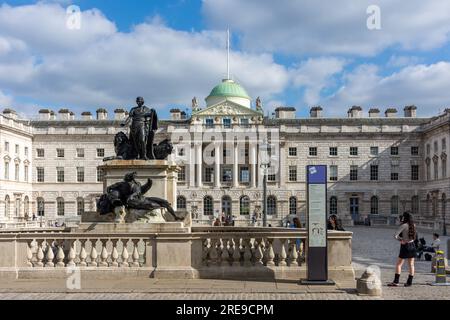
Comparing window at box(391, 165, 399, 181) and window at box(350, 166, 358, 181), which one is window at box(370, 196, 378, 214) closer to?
window at box(350, 166, 358, 181)

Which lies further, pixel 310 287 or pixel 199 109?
pixel 199 109

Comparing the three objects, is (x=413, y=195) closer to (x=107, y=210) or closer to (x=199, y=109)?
(x=199, y=109)

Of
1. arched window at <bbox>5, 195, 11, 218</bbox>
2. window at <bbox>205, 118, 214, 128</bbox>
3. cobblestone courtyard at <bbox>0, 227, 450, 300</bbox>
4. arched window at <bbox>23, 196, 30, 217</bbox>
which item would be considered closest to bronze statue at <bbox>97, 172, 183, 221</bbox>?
cobblestone courtyard at <bbox>0, 227, 450, 300</bbox>

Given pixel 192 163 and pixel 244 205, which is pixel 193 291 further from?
pixel 192 163

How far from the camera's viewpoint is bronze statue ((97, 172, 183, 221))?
13984 millimetres

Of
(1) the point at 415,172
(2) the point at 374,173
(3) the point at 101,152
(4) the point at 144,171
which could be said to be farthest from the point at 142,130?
(1) the point at 415,172

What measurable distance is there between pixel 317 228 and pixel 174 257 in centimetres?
314

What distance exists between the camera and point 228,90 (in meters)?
79.4

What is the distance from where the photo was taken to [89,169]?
71.8 metres

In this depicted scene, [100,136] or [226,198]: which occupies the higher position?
[100,136]

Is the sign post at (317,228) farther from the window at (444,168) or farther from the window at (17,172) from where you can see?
the window at (17,172)

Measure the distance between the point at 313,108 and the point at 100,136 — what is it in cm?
2958
